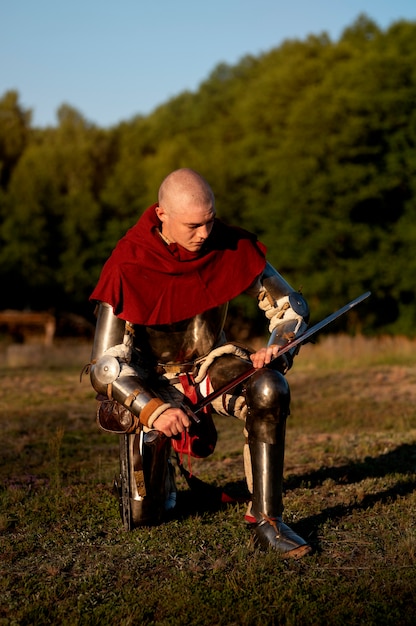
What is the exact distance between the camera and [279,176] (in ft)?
114

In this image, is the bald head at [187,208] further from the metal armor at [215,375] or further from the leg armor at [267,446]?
the leg armor at [267,446]

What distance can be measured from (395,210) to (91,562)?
104ft

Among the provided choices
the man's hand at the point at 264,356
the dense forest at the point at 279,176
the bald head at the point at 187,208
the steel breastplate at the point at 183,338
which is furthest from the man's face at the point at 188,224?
the dense forest at the point at 279,176

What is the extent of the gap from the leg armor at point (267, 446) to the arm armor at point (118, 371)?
49 centimetres

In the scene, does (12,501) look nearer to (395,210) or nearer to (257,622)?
(257,622)

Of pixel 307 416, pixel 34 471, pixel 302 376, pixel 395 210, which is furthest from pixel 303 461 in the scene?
pixel 395 210

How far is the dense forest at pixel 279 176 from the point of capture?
3266 centimetres

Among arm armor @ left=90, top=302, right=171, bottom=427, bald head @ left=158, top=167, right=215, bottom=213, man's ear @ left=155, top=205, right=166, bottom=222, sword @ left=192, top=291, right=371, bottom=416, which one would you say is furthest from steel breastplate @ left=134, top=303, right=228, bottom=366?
bald head @ left=158, top=167, right=215, bottom=213

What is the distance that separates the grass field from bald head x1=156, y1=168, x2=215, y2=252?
1636 millimetres

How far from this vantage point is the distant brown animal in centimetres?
4012

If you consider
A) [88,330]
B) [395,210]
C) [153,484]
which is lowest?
[88,330]

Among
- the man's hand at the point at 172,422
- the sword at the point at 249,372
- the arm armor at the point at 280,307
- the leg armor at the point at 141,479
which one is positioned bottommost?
the leg armor at the point at 141,479

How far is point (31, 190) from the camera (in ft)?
132

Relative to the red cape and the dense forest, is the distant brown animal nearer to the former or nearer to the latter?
the dense forest
